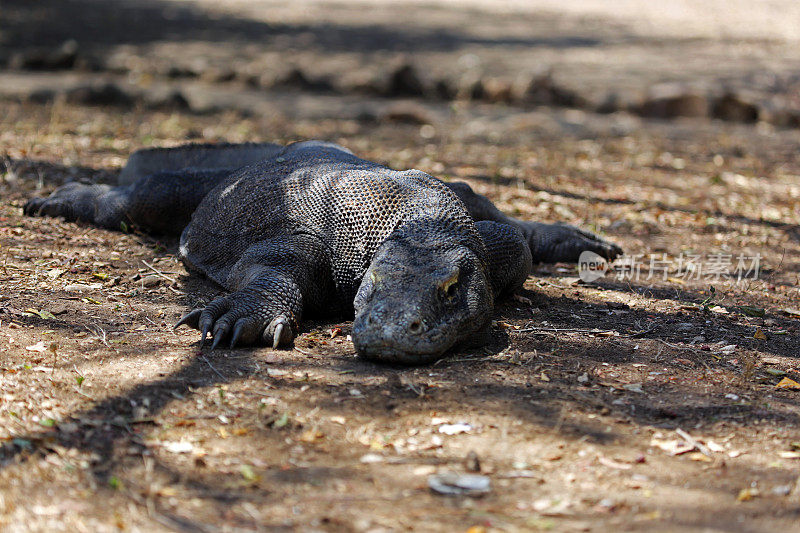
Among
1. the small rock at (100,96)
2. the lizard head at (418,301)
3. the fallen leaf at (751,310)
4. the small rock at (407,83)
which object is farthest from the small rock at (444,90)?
the lizard head at (418,301)

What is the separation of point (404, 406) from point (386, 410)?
0.24 ft

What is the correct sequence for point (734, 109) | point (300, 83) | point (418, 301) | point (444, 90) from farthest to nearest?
1. point (300, 83)
2. point (444, 90)
3. point (734, 109)
4. point (418, 301)

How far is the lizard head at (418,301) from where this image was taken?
136 inches

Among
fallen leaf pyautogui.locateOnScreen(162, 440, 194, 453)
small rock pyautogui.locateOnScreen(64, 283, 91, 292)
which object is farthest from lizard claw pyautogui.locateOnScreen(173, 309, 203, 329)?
fallen leaf pyautogui.locateOnScreen(162, 440, 194, 453)

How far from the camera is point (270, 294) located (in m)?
3.95

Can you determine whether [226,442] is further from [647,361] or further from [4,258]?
[4,258]

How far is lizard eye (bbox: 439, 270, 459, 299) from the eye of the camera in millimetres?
3604

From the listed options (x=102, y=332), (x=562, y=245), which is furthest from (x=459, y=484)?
(x=562, y=245)

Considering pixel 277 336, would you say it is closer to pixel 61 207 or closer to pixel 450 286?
pixel 450 286

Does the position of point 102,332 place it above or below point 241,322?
below

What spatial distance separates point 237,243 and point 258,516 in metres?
2.47

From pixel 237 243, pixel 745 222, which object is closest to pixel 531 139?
pixel 745 222

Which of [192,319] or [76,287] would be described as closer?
[192,319]

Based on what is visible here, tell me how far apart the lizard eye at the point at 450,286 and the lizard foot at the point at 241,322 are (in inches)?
29.9
